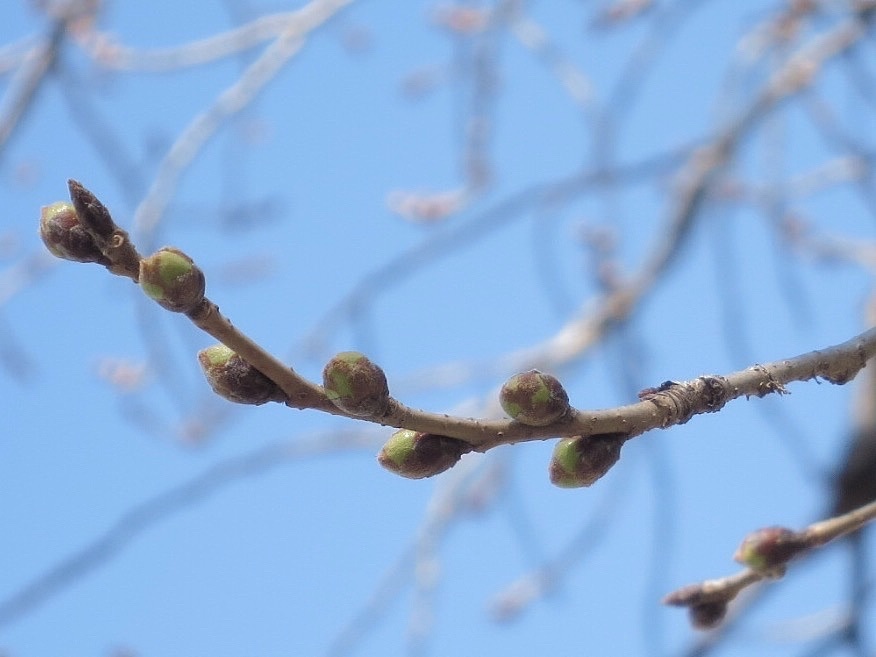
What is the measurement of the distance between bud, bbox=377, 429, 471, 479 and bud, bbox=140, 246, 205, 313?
28 cm

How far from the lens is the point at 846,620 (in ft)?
8.20

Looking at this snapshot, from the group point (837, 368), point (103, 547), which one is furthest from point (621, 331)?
point (837, 368)

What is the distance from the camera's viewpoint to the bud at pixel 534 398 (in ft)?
3.34

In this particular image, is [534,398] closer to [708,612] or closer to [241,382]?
[241,382]

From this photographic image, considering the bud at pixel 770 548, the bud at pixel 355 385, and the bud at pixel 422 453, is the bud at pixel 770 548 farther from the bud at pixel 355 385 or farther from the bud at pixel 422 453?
the bud at pixel 355 385

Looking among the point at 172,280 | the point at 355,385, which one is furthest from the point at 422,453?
the point at 172,280

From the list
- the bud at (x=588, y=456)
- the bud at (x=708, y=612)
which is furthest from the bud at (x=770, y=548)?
the bud at (x=588, y=456)

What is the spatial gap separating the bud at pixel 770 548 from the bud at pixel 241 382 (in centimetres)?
73

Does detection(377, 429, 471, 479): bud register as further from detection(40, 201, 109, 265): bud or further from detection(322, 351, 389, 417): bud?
detection(40, 201, 109, 265): bud

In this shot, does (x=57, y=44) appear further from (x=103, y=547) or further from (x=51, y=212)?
(x=51, y=212)

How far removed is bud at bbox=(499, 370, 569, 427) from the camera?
1.02m

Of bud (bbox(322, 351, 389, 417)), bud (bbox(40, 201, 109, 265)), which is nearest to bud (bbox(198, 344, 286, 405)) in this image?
bud (bbox(322, 351, 389, 417))

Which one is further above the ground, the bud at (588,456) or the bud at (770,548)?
the bud at (770,548)

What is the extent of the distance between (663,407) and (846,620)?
171 cm
